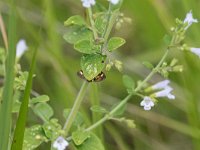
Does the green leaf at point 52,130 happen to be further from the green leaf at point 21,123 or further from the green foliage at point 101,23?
the green foliage at point 101,23

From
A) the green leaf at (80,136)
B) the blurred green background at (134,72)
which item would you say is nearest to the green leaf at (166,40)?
the green leaf at (80,136)

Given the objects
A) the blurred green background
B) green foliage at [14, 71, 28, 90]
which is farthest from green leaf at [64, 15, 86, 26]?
the blurred green background

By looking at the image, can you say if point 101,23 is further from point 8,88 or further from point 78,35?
point 8,88

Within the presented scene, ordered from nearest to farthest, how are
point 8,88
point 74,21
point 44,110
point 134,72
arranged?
point 8,88 < point 74,21 < point 44,110 < point 134,72

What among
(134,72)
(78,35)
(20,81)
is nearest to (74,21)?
(78,35)

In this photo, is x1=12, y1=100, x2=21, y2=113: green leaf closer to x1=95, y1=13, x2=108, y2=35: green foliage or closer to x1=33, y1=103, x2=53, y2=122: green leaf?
x1=33, y1=103, x2=53, y2=122: green leaf

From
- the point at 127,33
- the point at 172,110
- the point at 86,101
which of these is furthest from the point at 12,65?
the point at 127,33
